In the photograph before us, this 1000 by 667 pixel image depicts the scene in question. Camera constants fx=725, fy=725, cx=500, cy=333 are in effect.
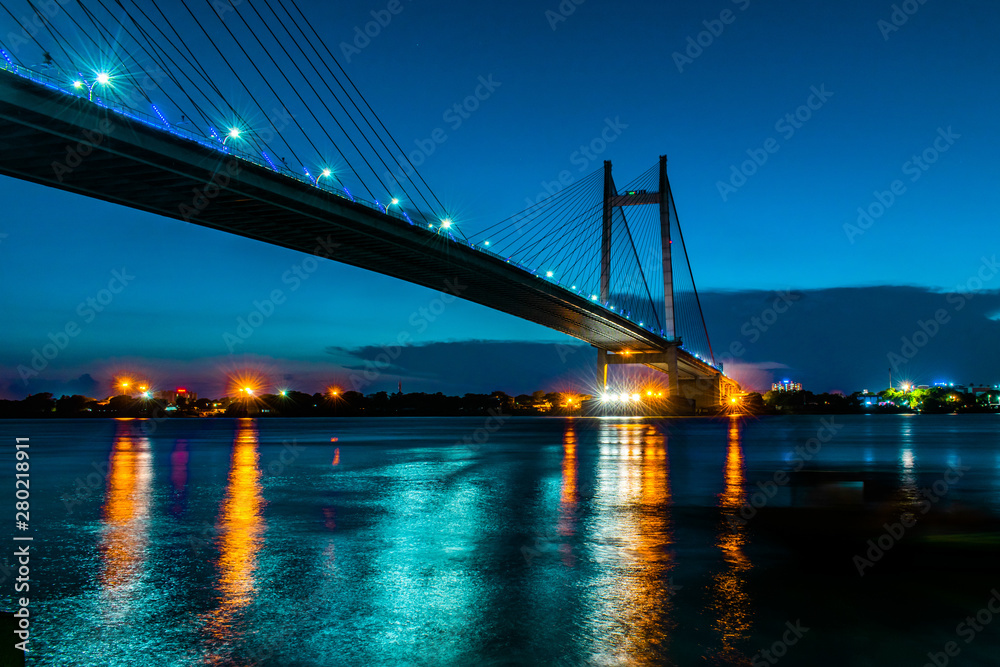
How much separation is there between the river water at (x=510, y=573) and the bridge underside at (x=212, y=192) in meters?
16.3

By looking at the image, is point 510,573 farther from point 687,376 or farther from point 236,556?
point 687,376

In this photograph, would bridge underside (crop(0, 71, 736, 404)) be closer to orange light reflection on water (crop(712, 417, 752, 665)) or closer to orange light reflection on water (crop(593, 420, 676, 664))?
orange light reflection on water (crop(593, 420, 676, 664))

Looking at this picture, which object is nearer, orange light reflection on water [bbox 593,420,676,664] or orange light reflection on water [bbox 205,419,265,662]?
orange light reflection on water [bbox 593,420,676,664]

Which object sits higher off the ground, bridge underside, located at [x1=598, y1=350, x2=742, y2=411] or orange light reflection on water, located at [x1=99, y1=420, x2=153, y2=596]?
bridge underside, located at [x1=598, y1=350, x2=742, y2=411]

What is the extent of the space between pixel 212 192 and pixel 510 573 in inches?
1220

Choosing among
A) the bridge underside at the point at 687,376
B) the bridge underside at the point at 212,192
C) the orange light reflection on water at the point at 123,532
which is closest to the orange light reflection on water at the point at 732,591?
the orange light reflection on water at the point at 123,532

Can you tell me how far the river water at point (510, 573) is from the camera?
4.85 metres

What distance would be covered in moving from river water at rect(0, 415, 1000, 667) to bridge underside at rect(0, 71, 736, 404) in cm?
1633

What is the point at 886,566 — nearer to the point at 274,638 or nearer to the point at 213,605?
the point at 274,638

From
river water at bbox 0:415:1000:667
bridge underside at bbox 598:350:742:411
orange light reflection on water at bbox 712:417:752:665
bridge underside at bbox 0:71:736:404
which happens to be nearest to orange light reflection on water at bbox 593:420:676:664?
river water at bbox 0:415:1000:667

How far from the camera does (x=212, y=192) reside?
33.4 meters

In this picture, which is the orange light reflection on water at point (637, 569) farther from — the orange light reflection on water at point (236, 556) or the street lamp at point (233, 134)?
the street lamp at point (233, 134)

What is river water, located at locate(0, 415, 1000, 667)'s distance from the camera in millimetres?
4848

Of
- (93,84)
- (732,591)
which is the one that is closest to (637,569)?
(732,591)
